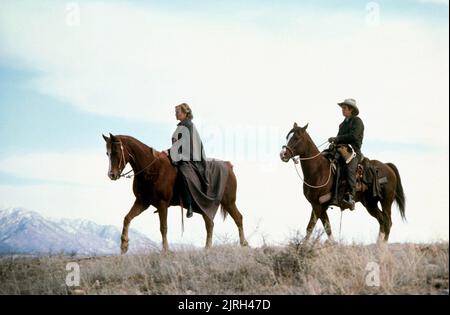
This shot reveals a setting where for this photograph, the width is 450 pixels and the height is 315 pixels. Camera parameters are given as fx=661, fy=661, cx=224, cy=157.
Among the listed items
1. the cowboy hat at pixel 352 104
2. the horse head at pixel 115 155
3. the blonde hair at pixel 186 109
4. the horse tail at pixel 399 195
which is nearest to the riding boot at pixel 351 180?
the cowboy hat at pixel 352 104

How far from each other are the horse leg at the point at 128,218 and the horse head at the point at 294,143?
308cm

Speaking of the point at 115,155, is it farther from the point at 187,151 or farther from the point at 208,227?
the point at 208,227

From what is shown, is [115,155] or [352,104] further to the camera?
[352,104]

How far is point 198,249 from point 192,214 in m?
1.45

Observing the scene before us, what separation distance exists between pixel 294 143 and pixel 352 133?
4.88 feet

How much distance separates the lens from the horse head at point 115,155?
1284 centimetres

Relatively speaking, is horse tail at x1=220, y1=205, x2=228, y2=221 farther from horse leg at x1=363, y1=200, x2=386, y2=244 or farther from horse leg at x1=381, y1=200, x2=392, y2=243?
horse leg at x1=381, y1=200, x2=392, y2=243

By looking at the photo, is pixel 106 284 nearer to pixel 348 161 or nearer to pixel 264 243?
pixel 264 243

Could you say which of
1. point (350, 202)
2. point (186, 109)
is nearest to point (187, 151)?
point (186, 109)

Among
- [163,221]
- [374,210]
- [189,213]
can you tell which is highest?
[374,210]

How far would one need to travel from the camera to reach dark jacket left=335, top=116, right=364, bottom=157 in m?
14.3

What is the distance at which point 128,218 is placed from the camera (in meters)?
13.3

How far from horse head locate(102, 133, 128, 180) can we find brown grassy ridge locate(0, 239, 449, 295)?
5.39 ft

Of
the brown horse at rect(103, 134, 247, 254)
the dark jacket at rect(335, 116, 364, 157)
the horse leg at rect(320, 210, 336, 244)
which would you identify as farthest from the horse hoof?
the dark jacket at rect(335, 116, 364, 157)
